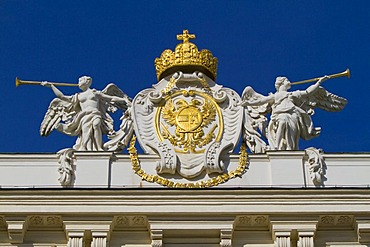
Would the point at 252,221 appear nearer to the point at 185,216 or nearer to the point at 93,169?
the point at 185,216

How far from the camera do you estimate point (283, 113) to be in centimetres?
2134

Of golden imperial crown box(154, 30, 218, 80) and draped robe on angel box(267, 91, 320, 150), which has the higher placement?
golden imperial crown box(154, 30, 218, 80)

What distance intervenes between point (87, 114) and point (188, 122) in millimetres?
1616

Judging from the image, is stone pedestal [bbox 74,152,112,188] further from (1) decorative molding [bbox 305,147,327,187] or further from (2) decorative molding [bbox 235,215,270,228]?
(1) decorative molding [bbox 305,147,327,187]

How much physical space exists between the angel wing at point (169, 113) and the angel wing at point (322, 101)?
202 cm

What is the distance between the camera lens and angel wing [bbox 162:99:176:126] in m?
21.4

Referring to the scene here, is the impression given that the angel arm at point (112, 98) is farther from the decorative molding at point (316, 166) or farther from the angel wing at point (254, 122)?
the decorative molding at point (316, 166)

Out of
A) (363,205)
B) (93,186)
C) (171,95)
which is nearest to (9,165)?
(93,186)

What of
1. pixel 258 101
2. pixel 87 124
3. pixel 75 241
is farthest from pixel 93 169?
pixel 258 101

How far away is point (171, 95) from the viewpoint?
2167cm

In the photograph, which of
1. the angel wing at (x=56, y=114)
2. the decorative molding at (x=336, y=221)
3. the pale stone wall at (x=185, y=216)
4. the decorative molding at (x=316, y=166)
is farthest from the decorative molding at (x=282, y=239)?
the angel wing at (x=56, y=114)

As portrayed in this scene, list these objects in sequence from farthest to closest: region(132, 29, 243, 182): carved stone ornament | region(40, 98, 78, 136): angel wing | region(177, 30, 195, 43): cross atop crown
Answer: region(177, 30, 195, 43): cross atop crown, region(40, 98, 78, 136): angel wing, region(132, 29, 243, 182): carved stone ornament

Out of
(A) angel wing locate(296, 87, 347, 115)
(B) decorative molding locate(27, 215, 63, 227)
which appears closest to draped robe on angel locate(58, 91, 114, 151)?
(B) decorative molding locate(27, 215, 63, 227)

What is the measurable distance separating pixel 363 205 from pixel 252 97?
2.76m
